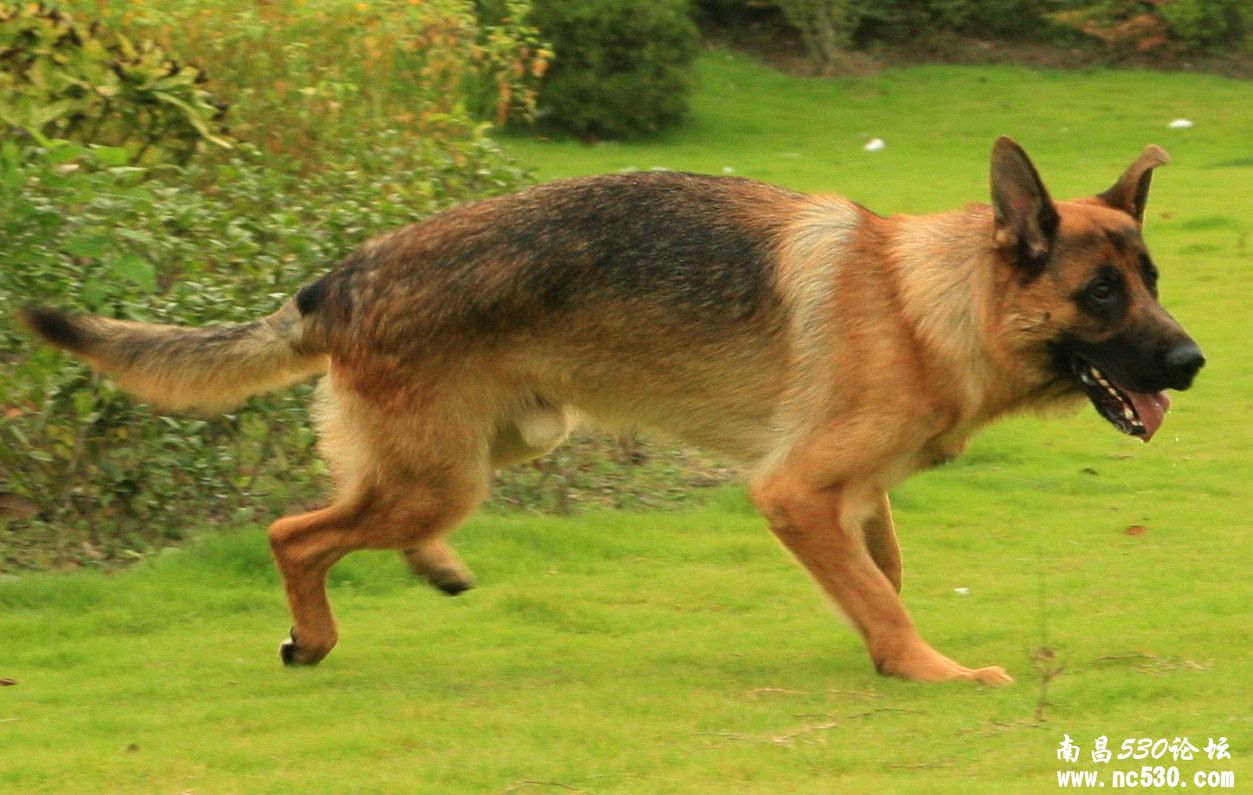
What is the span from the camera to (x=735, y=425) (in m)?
6.71

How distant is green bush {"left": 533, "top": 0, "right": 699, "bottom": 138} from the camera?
20.1 m

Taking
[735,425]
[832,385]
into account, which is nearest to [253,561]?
[735,425]

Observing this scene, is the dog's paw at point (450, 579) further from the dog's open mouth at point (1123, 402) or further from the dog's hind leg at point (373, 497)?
the dog's open mouth at point (1123, 402)

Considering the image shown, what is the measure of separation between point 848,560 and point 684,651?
31.3 inches

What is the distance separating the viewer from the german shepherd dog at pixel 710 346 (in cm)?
623

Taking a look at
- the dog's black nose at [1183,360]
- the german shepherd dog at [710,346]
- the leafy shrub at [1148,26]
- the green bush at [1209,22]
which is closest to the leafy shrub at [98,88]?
the german shepherd dog at [710,346]

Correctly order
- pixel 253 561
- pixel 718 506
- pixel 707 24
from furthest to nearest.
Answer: pixel 707 24 → pixel 718 506 → pixel 253 561

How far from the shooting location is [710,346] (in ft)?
21.7

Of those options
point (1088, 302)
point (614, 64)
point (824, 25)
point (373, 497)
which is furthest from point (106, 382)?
point (824, 25)

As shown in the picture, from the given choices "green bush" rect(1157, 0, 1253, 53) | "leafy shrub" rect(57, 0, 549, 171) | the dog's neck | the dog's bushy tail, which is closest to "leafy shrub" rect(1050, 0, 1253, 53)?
"green bush" rect(1157, 0, 1253, 53)

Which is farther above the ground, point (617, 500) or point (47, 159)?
point (47, 159)

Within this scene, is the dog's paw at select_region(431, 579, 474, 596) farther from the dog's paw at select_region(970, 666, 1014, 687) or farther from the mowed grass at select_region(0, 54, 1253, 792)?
the dog's paw at select_region(970, 666, 1014, 687)

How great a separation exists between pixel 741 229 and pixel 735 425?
0.72 metres

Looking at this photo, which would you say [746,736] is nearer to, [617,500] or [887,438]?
[887,438]
